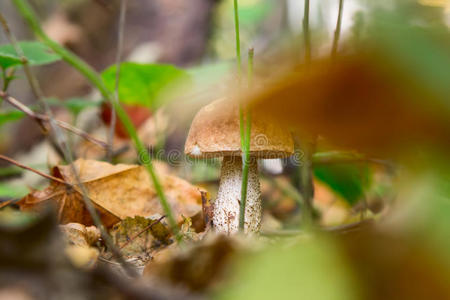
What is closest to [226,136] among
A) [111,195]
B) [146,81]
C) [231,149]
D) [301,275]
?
[231,149]

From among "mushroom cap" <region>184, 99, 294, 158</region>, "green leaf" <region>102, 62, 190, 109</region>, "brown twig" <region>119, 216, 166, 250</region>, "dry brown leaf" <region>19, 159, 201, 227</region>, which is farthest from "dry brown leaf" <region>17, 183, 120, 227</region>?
"green leaf" <region>102, 62, 190, 109</region>

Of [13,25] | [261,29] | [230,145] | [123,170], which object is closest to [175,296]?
[230,145]

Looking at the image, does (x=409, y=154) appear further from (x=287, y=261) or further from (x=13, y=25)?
(x=13, y=25)

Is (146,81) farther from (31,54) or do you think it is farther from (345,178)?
(345,178)

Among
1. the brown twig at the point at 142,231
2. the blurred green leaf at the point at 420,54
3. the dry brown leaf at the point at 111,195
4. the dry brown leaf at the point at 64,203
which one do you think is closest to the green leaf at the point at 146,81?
the dry brown leaf at the point at 111,195

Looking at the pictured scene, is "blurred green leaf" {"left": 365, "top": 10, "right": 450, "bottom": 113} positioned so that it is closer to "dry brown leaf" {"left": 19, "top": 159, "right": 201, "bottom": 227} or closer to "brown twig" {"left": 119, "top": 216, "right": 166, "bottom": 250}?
"brown twig" {"left": 119, "top": 216, "right": 166, "bottom": 250}
